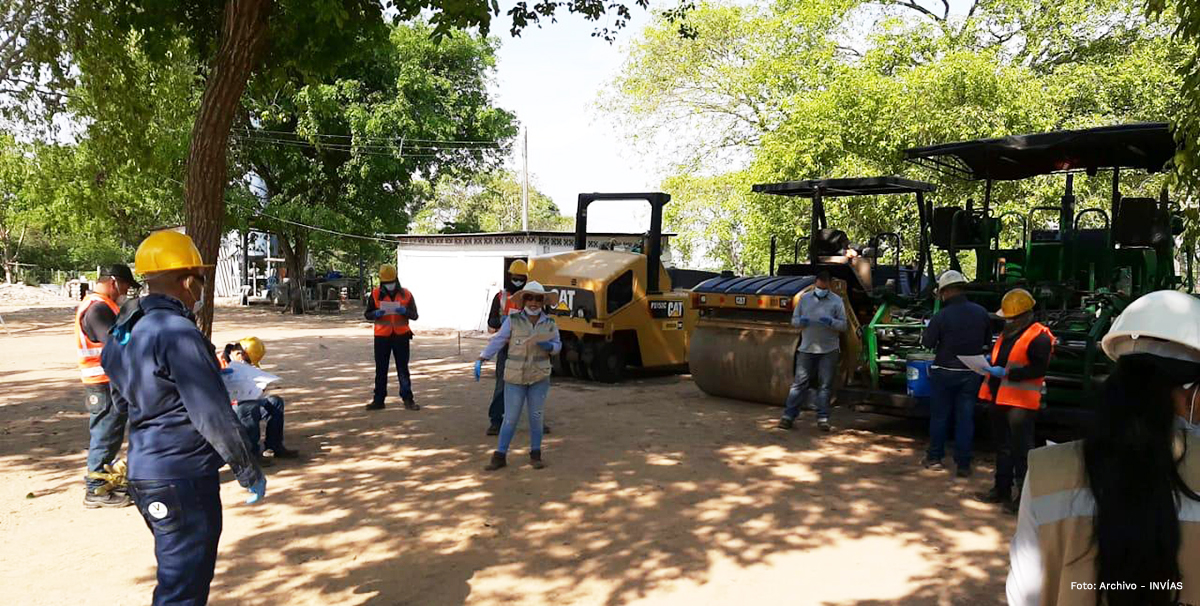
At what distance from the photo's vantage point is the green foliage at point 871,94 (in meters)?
16.7

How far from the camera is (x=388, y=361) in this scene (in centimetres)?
940

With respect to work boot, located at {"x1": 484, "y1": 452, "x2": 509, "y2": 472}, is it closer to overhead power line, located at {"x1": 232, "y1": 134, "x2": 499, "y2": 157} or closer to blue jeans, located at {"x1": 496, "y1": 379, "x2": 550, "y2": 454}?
blue jeans, located at {"x1": 496, "y1": 379, "x2": 550, "y2": 454}

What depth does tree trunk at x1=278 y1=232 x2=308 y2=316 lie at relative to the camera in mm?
29984

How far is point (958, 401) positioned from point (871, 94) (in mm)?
11730

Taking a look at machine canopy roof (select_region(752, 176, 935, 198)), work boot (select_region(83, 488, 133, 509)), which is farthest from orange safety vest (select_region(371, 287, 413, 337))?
machine canopy roof (select_region(752, 176, 935, 198))

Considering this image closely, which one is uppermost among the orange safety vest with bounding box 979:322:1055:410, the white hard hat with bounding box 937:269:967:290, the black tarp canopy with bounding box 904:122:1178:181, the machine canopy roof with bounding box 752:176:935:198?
the black tarp canopy with bounding box 904:122:1178:181

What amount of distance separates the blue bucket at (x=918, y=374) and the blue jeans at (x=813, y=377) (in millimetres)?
900

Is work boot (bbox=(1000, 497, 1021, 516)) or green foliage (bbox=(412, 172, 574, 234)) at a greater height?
green foliage (bbox=(412, 172, 574, 234))

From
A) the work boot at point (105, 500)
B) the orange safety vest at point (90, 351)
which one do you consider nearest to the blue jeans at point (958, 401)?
the work boot at point (105, 500)

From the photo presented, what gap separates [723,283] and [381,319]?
13.2 ft

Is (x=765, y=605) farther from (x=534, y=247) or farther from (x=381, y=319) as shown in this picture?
(x=534, y=247)

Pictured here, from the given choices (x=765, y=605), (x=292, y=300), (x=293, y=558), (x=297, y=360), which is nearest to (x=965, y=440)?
(x=765, y=605)

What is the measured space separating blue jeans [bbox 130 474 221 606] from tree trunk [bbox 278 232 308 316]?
92.3 feet

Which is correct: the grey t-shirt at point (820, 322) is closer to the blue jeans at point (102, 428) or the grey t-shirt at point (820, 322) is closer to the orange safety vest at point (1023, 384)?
the orange safety vest at point (1023, 384)
